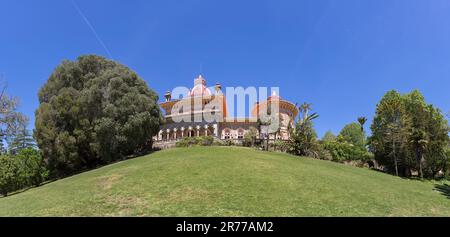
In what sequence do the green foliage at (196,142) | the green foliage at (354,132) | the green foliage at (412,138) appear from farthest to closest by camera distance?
the green foliage at (354,132)
the green foliage at (196,142)
the green foliage at (412,138)

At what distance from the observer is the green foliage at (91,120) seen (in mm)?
29188

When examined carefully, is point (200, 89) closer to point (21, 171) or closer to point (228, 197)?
point (21, 171)

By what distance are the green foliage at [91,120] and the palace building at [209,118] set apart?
13.4m

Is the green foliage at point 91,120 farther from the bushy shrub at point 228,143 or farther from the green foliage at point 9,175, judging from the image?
the bushy shrub at point 228,143

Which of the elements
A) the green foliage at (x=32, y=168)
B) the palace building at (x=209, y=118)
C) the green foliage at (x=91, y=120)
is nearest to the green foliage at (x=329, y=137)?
the palace building at (x=209, y=118)

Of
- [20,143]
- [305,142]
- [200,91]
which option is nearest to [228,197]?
[305,142]

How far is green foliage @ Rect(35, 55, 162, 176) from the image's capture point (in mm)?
29188

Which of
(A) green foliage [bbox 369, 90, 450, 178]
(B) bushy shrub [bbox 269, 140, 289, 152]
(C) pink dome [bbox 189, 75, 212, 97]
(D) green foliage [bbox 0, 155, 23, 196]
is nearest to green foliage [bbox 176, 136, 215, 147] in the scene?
(B) bushy shrub [bbox 269, 140, 289, 152]

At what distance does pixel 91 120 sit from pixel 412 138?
3468 centimetres

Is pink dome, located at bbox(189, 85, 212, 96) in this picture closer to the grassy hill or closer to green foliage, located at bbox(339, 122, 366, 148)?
the grassy hill
